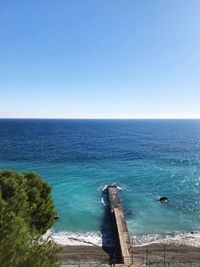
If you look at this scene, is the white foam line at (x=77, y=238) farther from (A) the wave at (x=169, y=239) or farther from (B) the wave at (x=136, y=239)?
(A) the wave at (x=169, y=239)

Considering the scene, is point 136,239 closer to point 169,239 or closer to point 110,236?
point 110,236

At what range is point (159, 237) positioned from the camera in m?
36.0

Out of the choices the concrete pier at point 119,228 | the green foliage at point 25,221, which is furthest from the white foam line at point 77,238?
the green foliage at point 25,221

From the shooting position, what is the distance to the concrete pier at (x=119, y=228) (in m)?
30.0

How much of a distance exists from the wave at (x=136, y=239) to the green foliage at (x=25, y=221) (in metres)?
7.89

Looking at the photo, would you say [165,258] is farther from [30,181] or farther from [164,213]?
[30,181]

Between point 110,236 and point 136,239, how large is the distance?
3434 mm

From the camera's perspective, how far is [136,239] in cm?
3522

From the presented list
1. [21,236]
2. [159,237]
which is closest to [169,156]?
[159,237]

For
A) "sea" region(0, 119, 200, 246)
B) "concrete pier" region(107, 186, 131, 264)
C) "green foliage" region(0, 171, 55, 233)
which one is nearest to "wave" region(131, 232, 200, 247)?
"sea" region(0, 119, 200, 246)

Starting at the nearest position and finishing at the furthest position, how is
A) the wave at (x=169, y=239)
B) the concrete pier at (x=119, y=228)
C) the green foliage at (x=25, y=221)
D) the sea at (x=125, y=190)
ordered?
the green foliage at (x=25, y=221)
the concrete pier at (x=119, y=228)
the wave at (x=169, y=239)
the sea at (x=125, y=190)

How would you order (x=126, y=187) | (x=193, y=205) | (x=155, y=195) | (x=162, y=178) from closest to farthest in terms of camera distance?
(x=193, y=205), (x=155, y=195), (x=126, y=187), (x=162, y=178)

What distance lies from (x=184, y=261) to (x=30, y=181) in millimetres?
19333

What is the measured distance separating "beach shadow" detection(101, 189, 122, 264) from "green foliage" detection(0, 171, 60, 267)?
8.54 metres
